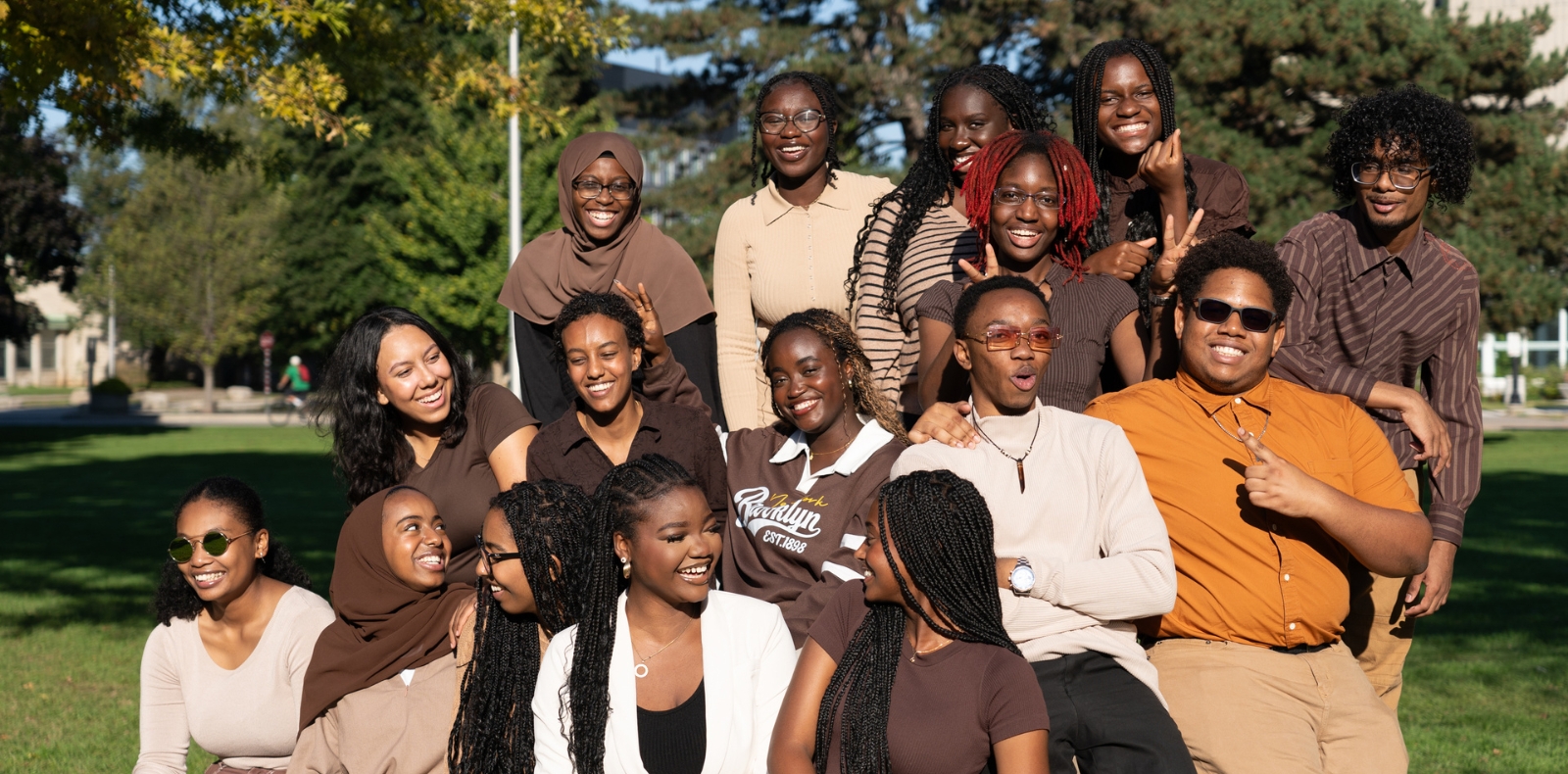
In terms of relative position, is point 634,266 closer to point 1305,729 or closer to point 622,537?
point 622,537

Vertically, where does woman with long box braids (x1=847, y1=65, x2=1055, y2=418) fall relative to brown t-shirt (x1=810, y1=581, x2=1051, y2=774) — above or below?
above

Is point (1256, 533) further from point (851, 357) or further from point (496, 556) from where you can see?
point (496, 556)

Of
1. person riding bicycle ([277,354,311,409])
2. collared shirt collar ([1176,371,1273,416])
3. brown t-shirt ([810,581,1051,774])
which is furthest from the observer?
person riding bicycle ([277,354,311,409])

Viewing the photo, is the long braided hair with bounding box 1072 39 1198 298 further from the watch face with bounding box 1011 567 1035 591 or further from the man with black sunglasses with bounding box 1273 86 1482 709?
the watch face with bounding box 1011 567 1035 591

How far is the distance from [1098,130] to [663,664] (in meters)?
2.49

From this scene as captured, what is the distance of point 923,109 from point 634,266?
71.3ft

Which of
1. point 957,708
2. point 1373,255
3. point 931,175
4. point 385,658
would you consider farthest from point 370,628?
point 1373,255

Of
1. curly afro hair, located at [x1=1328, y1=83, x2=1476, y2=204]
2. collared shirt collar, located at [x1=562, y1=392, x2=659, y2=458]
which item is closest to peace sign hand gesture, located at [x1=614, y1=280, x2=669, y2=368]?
collared shirt collar, located at [x1=562, y1=392, x2=659, y2=458]

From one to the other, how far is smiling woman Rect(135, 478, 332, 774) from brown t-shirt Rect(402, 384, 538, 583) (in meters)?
0.55

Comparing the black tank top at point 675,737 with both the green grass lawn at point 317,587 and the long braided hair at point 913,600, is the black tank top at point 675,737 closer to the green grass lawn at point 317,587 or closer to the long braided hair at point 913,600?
the long braided hair at point 913,600

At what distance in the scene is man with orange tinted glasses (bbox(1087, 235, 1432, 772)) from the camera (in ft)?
12.8

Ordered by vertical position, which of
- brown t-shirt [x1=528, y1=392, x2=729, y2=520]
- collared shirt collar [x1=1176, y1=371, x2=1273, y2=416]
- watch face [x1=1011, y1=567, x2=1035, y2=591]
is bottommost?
watch face [x1=1011, y1=567, x2=1035, y2=591]

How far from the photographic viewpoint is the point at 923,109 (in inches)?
1033

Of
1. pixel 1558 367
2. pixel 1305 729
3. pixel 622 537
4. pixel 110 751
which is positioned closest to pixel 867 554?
pixel 622 537
